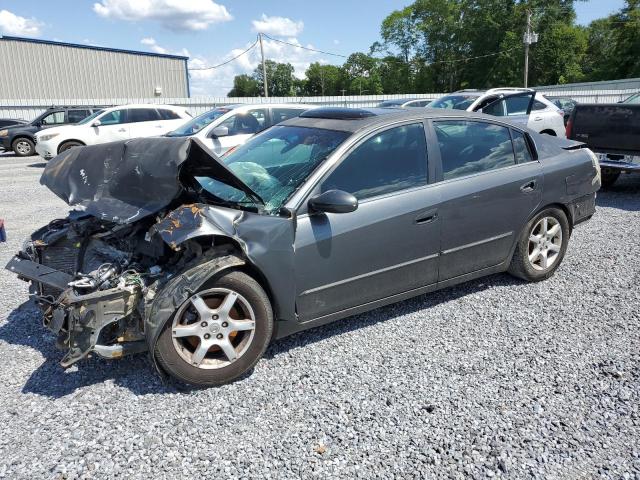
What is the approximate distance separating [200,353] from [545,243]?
331 cm

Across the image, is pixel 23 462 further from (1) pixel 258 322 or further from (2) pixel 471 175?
(2) pixel 471 175

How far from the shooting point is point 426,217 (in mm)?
3580

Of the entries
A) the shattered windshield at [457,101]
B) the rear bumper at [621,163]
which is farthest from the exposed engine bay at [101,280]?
the shattered windshield at [457,101]

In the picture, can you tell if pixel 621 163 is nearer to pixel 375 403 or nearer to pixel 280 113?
pixel 280 113

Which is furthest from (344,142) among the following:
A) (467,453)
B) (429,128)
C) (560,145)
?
(560,145)

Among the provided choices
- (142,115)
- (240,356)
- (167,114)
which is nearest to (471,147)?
(240,356)

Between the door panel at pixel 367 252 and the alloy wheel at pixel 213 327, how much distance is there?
402mm

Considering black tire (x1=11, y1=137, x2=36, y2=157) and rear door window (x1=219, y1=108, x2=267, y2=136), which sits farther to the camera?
black tire (x1=11, y1=137, x2=36, y2=157)

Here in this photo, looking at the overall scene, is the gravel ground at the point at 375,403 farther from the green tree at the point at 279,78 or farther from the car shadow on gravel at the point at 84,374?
the green tree at the point at 279,78

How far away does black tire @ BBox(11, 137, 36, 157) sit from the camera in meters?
17.5

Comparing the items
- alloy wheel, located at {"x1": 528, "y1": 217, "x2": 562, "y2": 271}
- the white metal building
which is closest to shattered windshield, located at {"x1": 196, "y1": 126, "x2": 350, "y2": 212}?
alloy wheel, located at {"x1": 528, "y1": 217, "x2": 562, "y2": 271}

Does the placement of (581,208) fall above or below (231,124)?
below

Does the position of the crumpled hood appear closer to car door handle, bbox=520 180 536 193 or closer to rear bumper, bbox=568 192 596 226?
car door handle, bbox=520 180 536 193

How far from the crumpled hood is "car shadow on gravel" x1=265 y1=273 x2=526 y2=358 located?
1134 mm
